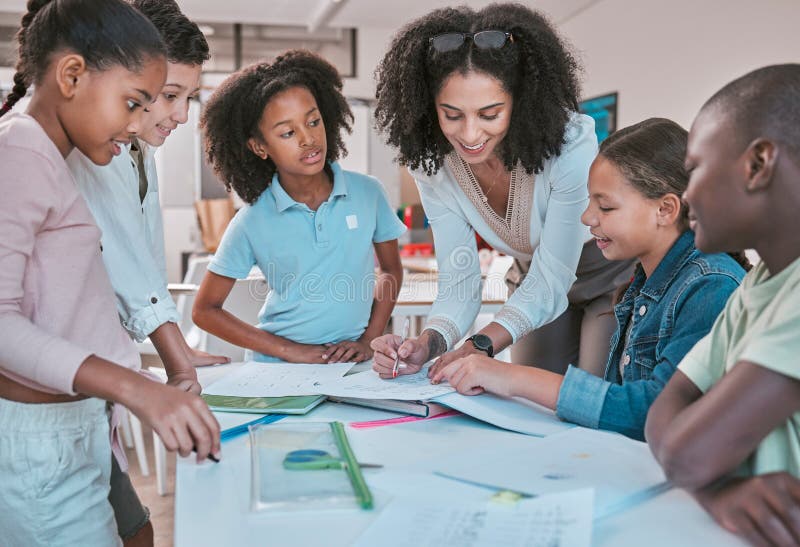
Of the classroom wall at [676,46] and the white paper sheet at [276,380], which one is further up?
the classroom wall at [676,46]

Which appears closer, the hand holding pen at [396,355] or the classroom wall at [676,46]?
the hand holding pen at [396,355]

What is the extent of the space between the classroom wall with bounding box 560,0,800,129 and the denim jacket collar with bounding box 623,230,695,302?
3.35 meters

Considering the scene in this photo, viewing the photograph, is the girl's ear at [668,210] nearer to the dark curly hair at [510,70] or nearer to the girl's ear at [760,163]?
the dark curly hair at [510,70]

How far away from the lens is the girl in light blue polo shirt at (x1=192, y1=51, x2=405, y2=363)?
1.86m

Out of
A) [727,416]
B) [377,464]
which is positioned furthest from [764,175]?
[377,464]

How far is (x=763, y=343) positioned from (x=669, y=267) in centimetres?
52

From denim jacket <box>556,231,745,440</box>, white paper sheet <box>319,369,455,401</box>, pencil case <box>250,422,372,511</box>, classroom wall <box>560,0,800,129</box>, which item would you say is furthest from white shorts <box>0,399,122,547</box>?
classroom wall <box>560,0,800,129</box>

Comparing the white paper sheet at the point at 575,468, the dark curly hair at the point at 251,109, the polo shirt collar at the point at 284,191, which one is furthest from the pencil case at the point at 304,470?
the dark curly hair at the point at 251,109

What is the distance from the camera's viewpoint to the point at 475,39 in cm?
152

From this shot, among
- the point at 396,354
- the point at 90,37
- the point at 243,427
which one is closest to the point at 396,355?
the point at 396,354

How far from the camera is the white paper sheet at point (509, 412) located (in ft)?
3.52

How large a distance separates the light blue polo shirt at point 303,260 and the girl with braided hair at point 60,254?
0.82 metres

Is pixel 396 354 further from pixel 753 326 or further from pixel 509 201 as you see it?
pixel 753 326

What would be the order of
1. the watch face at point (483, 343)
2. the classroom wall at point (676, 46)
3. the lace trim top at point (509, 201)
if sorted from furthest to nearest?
1. the classroom wall at point (676, 46)
2. the lace trim top at point (509, 201)
3. the watch face at point (483, 343)
